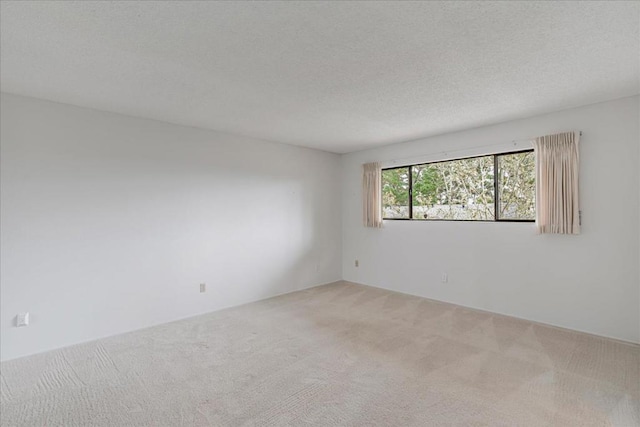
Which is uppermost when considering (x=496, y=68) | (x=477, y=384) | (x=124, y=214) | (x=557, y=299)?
(x=496, y=68)

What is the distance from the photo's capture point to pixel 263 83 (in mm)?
2641

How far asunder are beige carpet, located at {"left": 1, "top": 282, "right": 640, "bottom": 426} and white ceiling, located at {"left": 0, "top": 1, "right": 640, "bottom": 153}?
7.89ft

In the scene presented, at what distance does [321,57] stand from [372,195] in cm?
329

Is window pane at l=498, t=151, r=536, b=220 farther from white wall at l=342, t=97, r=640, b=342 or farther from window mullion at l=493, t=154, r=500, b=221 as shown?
white wall at l=342, t=97, r=640, b=342

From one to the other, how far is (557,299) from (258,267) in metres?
3.79

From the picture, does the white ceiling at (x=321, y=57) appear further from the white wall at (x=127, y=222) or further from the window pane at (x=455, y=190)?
the window pane at (x=455, y=190)

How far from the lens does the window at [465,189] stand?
12.5 feet

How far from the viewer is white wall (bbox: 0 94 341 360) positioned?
114 inches

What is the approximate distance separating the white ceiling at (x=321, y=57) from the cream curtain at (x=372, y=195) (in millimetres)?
1758

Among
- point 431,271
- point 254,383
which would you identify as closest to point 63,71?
point 254,383

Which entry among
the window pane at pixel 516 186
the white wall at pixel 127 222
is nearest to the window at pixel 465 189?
the window pane at pixel 516 186

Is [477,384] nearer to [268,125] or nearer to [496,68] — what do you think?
[496,68]

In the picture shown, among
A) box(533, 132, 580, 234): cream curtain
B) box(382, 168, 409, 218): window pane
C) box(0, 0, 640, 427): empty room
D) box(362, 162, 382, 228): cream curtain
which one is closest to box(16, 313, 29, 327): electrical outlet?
box(0, 0, 640, 427): empty room

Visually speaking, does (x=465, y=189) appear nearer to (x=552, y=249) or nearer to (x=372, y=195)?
(x=552, y=249)
